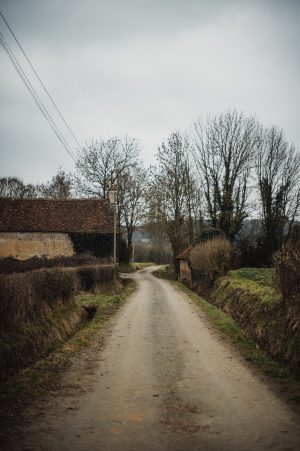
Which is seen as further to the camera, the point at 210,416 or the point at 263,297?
the point at 263,297

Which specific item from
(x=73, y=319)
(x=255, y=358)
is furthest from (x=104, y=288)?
(x=255, y=358)

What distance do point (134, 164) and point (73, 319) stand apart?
3247cm

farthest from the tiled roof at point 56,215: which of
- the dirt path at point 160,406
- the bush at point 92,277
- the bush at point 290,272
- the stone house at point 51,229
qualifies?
the dirt path at point 160,406

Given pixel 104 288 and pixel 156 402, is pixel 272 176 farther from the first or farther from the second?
pixel 156 402

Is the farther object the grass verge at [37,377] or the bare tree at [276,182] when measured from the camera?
the bare tree at [276,182]

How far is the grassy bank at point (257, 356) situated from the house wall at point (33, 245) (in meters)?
18.8

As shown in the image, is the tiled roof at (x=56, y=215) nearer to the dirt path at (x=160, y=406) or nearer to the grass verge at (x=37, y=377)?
the grass verge at (x=37, y=377)

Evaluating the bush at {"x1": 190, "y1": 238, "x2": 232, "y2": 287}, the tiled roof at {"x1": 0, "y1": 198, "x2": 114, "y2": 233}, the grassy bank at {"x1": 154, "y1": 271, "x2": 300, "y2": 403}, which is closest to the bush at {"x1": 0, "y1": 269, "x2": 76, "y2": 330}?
the grassy bank at {"x1": 154, "y1": 271, "x2": 300, "y2": 403}

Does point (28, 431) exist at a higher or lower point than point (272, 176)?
lower

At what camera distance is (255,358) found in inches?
Answer: 280

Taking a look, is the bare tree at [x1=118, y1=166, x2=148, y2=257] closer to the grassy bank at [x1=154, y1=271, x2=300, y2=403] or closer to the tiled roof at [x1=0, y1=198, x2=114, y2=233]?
the tiled roof at [x1=0, y1=198, x2=114, y2=233]

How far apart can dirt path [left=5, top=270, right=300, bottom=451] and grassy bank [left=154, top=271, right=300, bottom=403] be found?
1.06 ft

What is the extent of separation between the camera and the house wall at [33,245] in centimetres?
2762

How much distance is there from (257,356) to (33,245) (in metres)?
23.9
